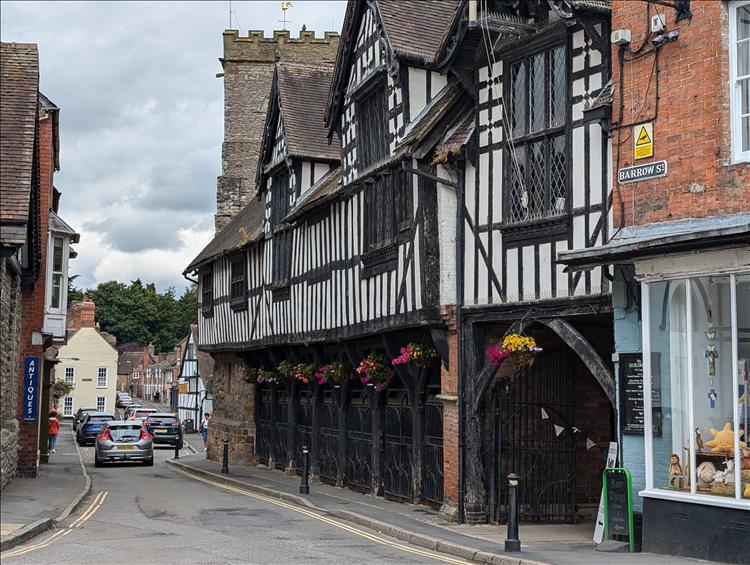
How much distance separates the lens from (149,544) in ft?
44.9

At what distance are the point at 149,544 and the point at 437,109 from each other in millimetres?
8789

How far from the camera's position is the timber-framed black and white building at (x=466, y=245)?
14516 millimetres

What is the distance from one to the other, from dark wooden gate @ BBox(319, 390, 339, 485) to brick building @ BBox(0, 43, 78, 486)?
689cm

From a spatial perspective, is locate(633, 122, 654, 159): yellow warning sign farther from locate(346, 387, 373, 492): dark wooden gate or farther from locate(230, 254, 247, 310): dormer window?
locate(230, 254, 247, 310): dormer window

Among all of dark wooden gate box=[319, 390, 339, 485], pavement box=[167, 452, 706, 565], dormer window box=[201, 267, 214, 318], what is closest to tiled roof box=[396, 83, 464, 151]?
pavement box=[167, 452, 706, 565]

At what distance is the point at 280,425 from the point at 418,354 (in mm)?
12868

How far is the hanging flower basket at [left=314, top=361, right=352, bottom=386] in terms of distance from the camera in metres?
23.6

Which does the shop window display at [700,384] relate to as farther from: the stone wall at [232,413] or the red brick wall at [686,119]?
the stone wall at [232,413]

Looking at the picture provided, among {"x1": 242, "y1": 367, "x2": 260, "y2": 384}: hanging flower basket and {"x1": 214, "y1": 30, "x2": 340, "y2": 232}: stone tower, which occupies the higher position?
{"x1": 214, "y1": 30, "x2": 340, "y2": 232}: stone tower

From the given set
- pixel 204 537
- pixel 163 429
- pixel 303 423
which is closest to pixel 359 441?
pixel 303 423

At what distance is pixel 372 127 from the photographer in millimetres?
20828

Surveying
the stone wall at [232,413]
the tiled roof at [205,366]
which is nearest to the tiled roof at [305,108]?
the stone wall at [232,413]

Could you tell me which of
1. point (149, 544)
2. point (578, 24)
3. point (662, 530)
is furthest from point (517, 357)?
point (149, 544)

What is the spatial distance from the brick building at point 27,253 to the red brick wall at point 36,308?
0.08 ft
